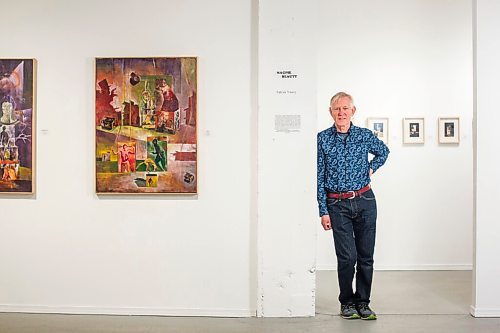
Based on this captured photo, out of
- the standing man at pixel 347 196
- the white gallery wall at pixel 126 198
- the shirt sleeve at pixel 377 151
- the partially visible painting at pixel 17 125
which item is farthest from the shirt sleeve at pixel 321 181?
the partially visible painting at pixel 17 125

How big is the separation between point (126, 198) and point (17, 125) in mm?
1015

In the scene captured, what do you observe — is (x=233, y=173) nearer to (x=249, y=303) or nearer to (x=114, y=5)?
(x=249, y=303)

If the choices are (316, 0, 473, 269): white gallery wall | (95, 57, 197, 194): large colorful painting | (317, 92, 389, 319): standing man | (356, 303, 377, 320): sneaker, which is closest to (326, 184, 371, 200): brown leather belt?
(317, 92, 389, 319): standing man

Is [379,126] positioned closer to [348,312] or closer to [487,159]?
[487,159]

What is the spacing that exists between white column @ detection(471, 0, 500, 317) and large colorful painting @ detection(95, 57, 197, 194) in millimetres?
2147

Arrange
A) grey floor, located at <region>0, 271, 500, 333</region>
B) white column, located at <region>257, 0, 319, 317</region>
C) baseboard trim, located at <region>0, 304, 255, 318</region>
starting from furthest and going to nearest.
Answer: baseboard trim, located at <region>0, 304, 255, 318</region>
white column, located at <region>257, 0, 319, 317</region>
grey floor, located at <region>0, 271, 500, 333</region>

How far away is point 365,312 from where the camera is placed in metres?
4.82

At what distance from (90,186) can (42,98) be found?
0.77 meters

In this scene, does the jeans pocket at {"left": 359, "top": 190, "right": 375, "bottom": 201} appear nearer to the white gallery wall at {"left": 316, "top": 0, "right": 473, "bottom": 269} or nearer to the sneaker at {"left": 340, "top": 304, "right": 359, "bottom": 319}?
the sneaker at {"left": 340, "top": 304, "right": 359, "bottom": 319}

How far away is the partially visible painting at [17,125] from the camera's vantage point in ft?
16.1

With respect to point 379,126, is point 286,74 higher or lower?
higher

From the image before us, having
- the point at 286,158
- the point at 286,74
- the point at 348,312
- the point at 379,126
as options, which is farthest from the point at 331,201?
the point at 379,126

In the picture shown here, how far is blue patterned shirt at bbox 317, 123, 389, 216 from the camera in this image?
4.81 meters

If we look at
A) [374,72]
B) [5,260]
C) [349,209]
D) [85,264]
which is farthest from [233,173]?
[374,72]
